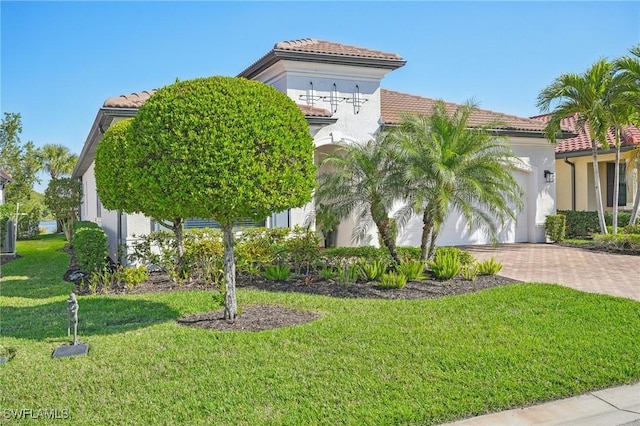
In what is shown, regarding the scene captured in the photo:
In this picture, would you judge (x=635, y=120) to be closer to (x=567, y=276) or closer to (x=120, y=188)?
(x=567, y=276)

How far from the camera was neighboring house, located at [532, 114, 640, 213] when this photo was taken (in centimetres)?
2138

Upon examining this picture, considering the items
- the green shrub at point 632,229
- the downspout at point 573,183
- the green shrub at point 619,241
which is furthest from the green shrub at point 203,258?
the downspout at point 573,183

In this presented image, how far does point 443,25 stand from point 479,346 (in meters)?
8.43

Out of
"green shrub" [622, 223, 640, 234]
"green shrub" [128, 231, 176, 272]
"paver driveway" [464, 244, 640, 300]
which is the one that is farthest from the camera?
"green shrub" [622, 223, 640, 234]

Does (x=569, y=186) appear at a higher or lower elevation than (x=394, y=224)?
higher

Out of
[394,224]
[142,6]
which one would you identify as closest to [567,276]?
[394,224]

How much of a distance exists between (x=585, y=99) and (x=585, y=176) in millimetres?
6189

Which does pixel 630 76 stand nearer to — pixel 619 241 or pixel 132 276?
pixel 619 241

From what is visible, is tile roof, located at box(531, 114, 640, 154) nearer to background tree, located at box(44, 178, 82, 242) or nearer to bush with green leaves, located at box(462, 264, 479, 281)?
bush with green leaves, located at box(462, 264, 479, 281)

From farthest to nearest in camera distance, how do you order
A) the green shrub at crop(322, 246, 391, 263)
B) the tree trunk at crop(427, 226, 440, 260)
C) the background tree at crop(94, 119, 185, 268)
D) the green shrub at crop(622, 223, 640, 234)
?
the green shrub at crop(622, 223, 640, 234) < the green shrub at crop(322, 246, 391, 263) < the tree trunk at crop(427, 226, 440, 260) < the background tree at crop(94, 119, 185, 268)

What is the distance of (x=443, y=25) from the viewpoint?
38.9ft

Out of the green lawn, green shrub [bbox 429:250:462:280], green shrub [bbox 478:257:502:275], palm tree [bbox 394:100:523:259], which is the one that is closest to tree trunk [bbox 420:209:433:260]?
palm tree [bbox 394:100:523:259]

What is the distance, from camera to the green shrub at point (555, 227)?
1848cm

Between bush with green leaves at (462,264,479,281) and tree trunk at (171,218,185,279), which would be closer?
bush with green leaves at (462,264,479,281)
